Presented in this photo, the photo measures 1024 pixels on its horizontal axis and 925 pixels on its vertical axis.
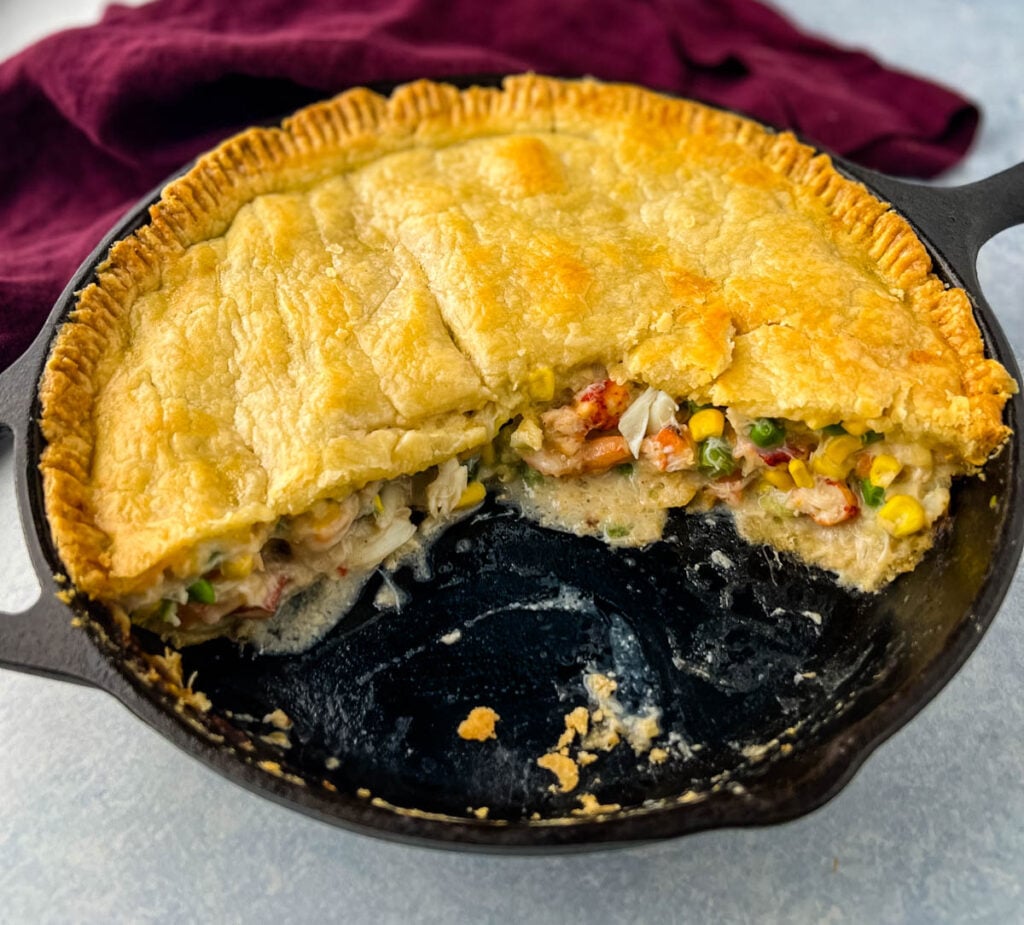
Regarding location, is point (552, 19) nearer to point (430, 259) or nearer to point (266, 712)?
point (430, 259)

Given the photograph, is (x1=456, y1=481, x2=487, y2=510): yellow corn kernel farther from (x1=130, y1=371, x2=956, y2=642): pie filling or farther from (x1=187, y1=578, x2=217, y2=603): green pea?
(x1=187, y1=578, x2=217, y2=603): green pea

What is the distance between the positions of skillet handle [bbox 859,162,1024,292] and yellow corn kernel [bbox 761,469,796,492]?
0.72m

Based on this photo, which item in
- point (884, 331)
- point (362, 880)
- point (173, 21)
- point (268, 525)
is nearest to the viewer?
point (362, 880)

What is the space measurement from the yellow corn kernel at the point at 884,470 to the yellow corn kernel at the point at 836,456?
7 cm

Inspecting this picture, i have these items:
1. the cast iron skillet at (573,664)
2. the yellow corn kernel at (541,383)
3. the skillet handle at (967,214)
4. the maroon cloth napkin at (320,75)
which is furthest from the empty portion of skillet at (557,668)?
the maroon cloth napkin at (320,75)

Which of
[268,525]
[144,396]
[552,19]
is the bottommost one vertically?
[268,525]

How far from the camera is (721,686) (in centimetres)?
278

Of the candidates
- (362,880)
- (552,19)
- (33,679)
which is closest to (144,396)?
(33,679)

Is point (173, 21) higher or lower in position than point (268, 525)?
higher

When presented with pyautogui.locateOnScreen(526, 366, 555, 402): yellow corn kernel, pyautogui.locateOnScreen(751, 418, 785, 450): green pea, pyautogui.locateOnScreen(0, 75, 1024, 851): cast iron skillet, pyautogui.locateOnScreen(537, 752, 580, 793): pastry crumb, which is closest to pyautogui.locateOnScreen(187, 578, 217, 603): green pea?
pyautogui.locateOnScreen(0, 75, 1024, 851): cast iron skillet

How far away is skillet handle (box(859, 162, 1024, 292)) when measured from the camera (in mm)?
3092

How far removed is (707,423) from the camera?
3.06 m

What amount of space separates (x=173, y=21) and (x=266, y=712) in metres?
2.79

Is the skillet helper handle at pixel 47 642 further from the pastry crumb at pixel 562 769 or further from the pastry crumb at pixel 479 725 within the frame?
the pastry crumb at pixel 562 769
